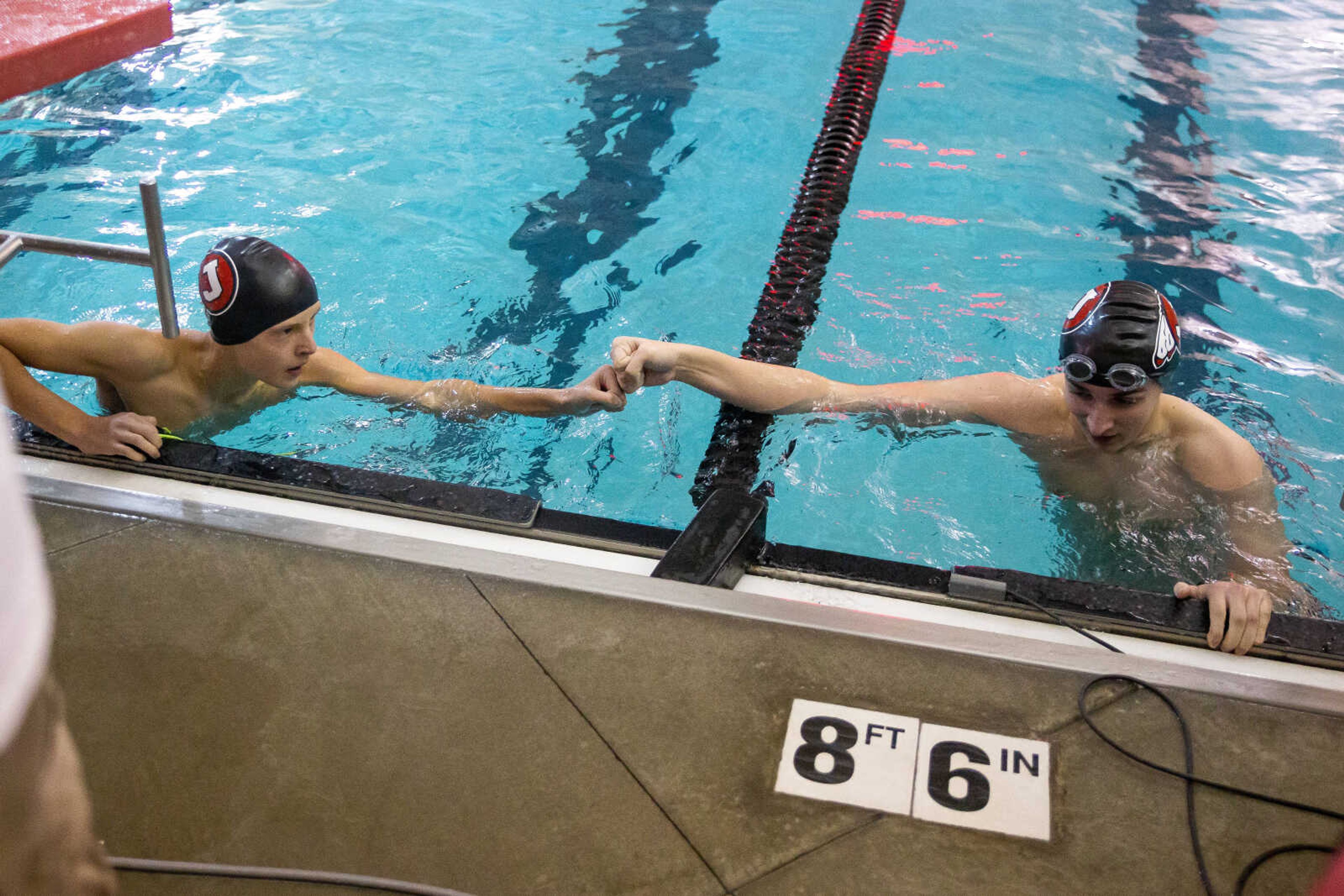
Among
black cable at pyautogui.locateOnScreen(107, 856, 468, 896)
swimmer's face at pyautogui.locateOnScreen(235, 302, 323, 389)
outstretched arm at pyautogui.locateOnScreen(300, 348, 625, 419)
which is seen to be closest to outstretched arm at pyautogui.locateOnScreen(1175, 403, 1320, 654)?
outstretched arm at pyautogui.locateOnScreen(300, 348, 625, 419)

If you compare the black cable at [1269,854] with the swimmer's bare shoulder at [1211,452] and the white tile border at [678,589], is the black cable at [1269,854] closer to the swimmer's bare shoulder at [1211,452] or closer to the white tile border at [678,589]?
the white tile border at [678,589]

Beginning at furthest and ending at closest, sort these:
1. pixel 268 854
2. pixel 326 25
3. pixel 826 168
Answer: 1. pixel 326 25
2. pixel 826 168
3. pixel 268 854

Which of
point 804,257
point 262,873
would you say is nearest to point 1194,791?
point 262,873

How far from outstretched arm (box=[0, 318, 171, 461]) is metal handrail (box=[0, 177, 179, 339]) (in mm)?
309


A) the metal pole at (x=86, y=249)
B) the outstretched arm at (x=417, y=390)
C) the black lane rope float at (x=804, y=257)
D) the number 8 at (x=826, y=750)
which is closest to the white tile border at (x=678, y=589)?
the number 8 at (x=826, y=750)

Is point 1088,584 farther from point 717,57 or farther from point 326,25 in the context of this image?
point 326,25

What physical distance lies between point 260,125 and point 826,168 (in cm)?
337

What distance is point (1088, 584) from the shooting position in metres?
2.18

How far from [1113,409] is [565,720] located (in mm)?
1826

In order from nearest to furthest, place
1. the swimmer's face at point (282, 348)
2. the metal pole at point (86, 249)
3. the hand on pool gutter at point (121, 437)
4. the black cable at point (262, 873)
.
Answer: the black cable at point (262, 873) < the metal pole at point (86, 249) < the hand on pool gutter at point (121, 437) < the swimmer's face at point (282, 348)

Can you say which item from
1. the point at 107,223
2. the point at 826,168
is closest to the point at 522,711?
the point at 826,168

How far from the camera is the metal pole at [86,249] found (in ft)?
7.54

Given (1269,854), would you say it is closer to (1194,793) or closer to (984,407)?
(1194,793)

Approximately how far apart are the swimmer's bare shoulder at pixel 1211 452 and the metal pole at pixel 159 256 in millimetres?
2710
